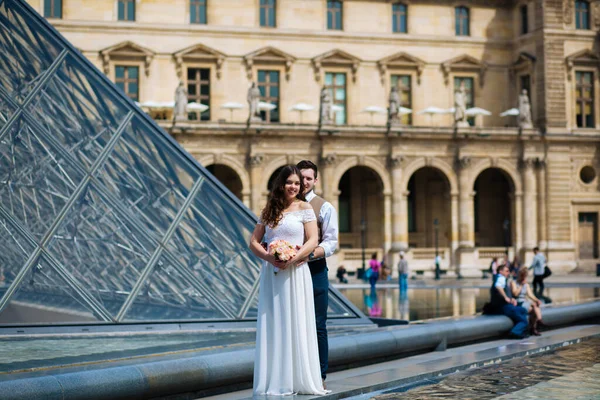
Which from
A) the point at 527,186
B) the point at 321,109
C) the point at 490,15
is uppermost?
the point at 490,15

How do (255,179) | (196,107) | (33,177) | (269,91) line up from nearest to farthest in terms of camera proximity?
(33,177) → (196,107) → (255,179) → (269,91)

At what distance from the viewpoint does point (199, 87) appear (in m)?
45.2

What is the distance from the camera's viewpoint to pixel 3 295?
454 inches

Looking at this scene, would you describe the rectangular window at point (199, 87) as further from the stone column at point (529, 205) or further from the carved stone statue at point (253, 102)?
the stone column at point (529, 205)

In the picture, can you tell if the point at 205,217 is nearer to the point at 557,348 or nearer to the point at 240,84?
the point at 557,348

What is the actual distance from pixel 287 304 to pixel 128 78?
3750cm

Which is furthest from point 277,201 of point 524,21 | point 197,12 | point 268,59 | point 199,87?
point 524,21

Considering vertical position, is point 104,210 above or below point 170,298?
above

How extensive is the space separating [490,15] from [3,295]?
40243 millimetres

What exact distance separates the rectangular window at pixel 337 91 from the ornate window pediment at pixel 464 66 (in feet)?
16.4

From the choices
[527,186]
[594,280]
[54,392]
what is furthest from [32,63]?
[527,186]

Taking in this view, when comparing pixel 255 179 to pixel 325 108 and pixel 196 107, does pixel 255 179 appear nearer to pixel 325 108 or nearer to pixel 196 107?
pixel 196 107

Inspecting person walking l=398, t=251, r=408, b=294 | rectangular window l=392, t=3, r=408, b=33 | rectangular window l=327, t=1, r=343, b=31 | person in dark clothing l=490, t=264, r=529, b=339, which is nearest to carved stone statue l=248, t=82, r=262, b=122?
rectangular window l=327, t=1, r=343, b=31

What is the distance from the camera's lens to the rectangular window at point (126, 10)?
44375 mm
